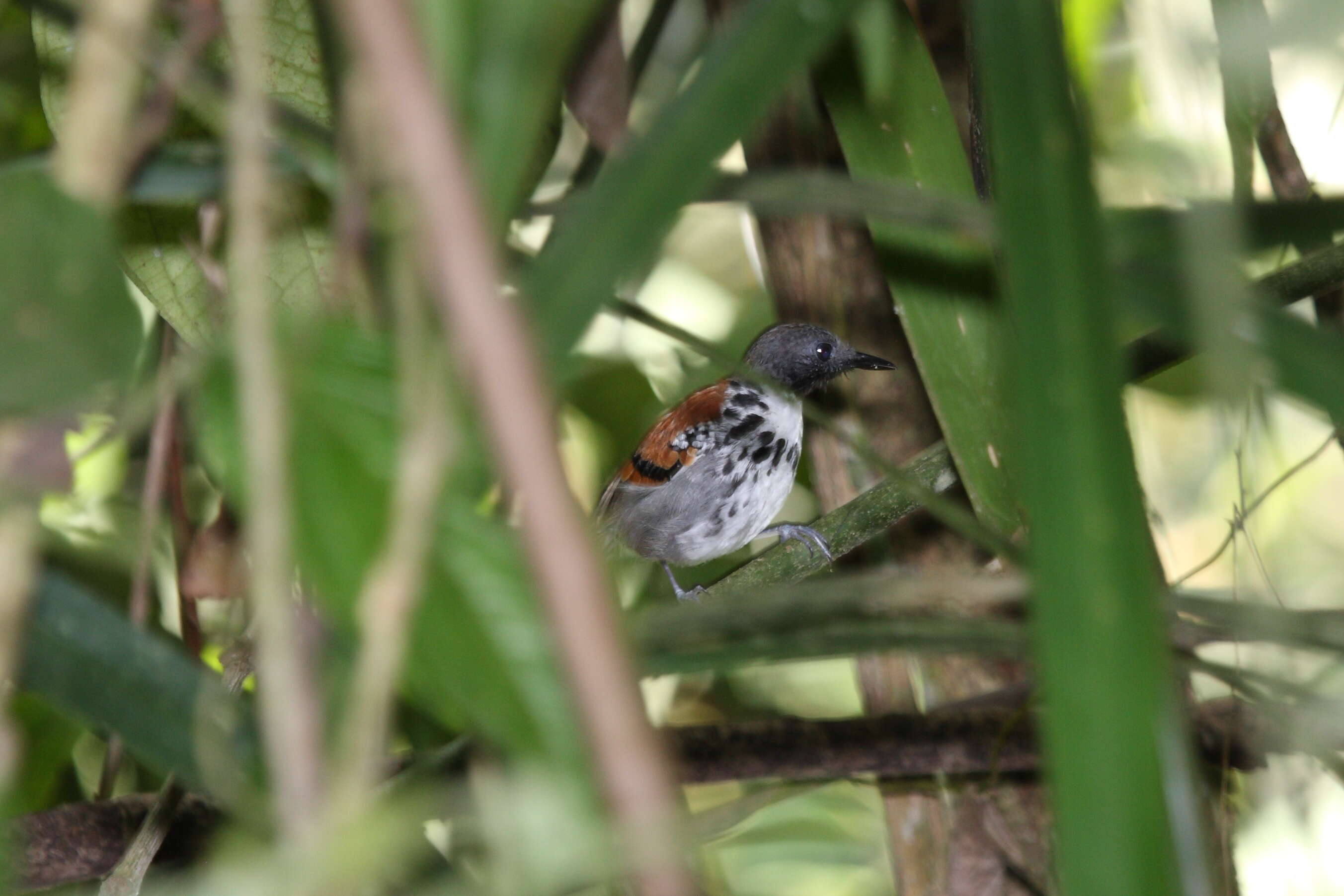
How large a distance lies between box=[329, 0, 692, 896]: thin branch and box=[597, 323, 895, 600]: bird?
2613 mm

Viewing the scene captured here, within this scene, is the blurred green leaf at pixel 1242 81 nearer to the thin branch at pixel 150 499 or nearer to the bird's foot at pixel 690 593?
the thin branch at pixel 150 499

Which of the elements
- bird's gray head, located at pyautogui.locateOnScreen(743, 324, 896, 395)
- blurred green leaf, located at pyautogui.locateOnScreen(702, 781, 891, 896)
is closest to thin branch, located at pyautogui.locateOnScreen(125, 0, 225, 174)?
blurred green leaf, located at pyautogui.locateOnScreen(702, 781, 891, 896)

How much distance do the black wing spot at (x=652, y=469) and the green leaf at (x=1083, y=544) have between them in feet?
8.17

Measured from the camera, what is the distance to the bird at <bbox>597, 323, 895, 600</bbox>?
3.12 m

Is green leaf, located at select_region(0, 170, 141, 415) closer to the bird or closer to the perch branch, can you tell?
the perch branch

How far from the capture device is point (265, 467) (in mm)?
473

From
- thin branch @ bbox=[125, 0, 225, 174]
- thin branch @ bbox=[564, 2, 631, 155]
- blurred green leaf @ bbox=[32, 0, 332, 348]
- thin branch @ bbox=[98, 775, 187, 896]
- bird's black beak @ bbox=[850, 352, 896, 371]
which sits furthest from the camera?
bird's black beak @ bbox=[850, 352, 896, 371]

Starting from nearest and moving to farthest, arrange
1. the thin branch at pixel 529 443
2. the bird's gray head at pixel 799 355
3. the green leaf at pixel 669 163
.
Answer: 1. the thin branch at pixel 529 443
2. the green leaf at pixel 669 163
3. the bird's gray head at pixel 799 355

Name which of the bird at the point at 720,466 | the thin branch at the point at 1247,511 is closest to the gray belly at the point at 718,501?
the bird at the point at 720,466

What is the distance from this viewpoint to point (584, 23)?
632 millimetres

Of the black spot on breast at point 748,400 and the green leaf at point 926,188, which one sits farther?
the black spot on breast at point 748,400

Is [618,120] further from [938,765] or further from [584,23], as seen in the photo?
[938,765]

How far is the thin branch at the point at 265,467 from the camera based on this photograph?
0.43 metres

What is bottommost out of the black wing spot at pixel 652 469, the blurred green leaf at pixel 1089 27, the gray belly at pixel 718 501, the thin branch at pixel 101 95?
the thin branch at pixel 101 95
